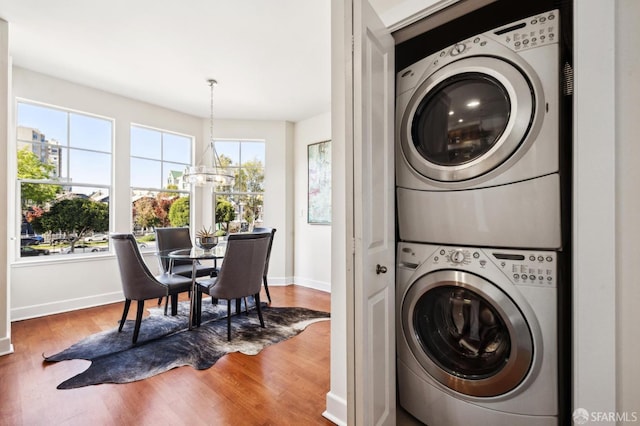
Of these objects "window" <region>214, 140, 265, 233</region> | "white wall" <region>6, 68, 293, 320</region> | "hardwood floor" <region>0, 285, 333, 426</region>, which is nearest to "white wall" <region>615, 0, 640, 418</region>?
"hardwood floor" <region>0, 285, 333, 426</region>

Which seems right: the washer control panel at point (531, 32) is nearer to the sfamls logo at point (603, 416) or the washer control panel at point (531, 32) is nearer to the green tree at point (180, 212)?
the sfamls logo at point (603, 416)

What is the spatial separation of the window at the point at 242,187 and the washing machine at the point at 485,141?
388 cm

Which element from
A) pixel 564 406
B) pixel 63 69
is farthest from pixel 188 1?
pixel 564 406

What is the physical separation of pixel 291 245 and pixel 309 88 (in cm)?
262

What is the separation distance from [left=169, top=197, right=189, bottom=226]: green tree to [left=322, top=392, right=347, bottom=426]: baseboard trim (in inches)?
157

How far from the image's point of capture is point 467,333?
54.6 inches

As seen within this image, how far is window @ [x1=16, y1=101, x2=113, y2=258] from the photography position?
3.40 m

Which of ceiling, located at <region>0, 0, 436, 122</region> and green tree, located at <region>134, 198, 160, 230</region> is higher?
ceiling, located at <region>0, 0, 436, 122</region>

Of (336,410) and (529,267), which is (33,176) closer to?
(336,410)

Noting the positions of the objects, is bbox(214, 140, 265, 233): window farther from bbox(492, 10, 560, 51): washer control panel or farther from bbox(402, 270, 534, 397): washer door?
bbox(492, 10, 560, 51): washer control panel

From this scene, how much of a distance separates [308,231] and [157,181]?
8.33 feet

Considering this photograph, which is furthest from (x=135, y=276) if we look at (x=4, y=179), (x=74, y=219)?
(x=74, y=219)

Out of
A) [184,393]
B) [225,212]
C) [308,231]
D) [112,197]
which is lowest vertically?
[184,393]

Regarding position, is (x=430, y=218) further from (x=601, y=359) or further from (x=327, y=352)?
(x=327, y=352)
